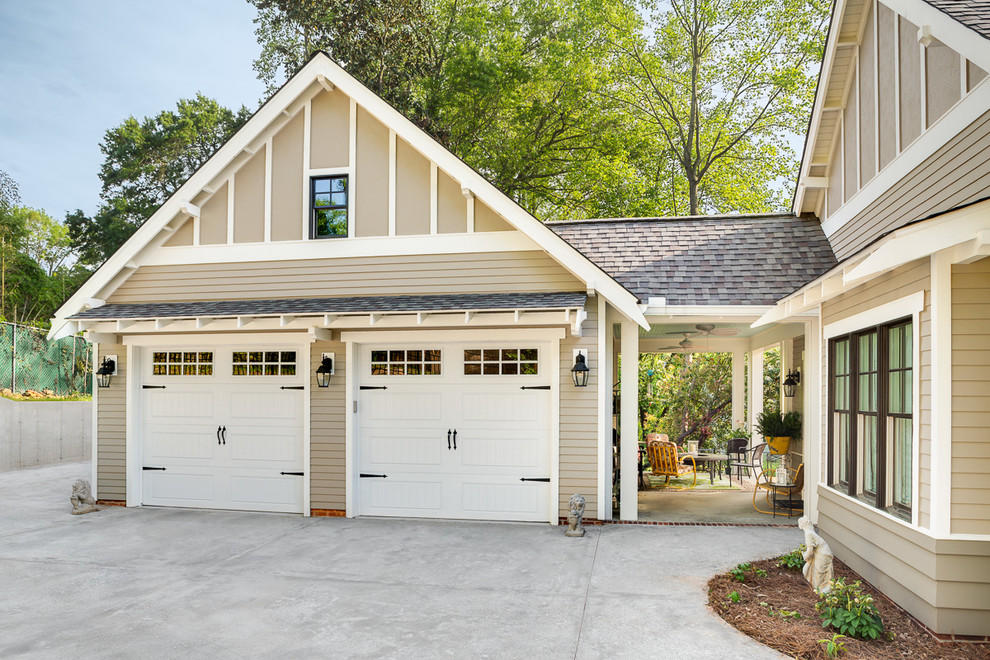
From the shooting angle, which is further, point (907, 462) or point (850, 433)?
point (850, 433)

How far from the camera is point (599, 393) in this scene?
26.7 ft

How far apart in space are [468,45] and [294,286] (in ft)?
43.7

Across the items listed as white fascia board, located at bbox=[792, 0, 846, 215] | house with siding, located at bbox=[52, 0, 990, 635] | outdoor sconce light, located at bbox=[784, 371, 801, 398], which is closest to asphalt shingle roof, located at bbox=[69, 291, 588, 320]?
house with siding, located at bbox=[52, 0, 990, 635]

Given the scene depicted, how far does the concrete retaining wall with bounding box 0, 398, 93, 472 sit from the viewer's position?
13164 mm

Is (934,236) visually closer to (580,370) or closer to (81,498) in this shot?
(580,370)

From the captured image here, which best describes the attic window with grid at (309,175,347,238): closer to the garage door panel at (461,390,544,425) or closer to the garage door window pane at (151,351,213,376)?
the garage door window pane at (151,351,213,376)

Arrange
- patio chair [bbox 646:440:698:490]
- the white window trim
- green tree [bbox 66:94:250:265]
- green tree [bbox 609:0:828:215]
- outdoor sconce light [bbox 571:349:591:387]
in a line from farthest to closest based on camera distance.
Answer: green tree [bbox 66:94:250:265], green tree [bbox 609:0:828:215], patio chair [bbox 646:440:698:490], outdoor sconce light [bbox 571:349:591:387], the white window trim

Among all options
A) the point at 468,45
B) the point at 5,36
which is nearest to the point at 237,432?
the point at 468,45

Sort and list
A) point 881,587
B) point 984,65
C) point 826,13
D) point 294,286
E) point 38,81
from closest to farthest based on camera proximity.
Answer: point 984,65 < point 881,587 < point 294,286 < point 826,13 < point 38,81

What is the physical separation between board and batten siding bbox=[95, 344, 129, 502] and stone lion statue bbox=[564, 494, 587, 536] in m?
6.12

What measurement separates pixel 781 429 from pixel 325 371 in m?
6.52

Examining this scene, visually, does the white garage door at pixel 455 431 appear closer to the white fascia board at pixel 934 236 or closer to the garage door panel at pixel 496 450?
the garage door panel at pixel 496 450

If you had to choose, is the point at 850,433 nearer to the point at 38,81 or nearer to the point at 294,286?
the point at 294,286

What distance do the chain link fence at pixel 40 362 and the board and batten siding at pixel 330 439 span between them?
26.9ft
